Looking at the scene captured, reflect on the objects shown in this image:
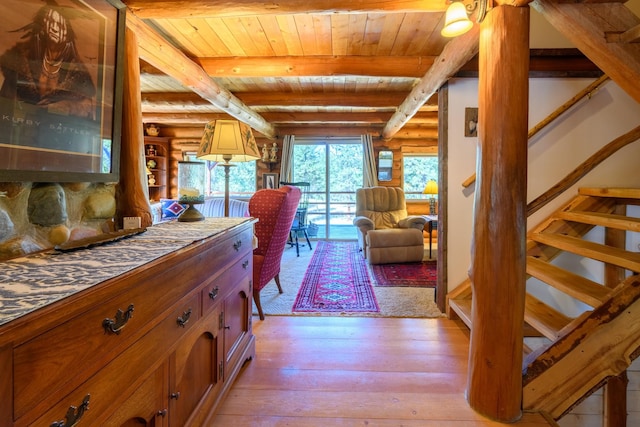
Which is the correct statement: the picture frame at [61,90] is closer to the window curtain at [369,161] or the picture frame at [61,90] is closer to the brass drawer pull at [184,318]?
the brass drawer pull at [184,318]

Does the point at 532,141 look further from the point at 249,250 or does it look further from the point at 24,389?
the point at 24,389

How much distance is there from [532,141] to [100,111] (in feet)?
9.36

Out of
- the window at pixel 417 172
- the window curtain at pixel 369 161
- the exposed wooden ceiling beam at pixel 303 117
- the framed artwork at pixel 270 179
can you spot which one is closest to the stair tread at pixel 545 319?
the exposed wooden ceiling beam at pixel 303 117

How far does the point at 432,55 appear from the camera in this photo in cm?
284

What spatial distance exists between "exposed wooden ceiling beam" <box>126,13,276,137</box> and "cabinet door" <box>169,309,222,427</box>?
1.72 m

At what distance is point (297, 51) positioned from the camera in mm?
2855

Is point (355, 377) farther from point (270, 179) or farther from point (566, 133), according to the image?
point (270, 179)

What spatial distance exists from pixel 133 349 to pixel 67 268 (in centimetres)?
26

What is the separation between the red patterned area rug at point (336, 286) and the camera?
→ 2.76 meters

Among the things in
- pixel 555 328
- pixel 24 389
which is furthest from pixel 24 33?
pixel 555 328

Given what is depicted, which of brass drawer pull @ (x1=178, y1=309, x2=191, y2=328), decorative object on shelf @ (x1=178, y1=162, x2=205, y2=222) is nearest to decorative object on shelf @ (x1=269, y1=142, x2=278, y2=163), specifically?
decorative object on shelf @ (x1=178, y1=162, x2=205, y2=222)

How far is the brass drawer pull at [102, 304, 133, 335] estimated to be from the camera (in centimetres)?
70

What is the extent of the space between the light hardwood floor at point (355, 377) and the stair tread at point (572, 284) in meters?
0.64

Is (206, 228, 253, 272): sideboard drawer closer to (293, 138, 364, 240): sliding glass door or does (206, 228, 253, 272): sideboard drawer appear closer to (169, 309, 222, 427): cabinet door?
(169, 309, 222, 427): cabinet door
